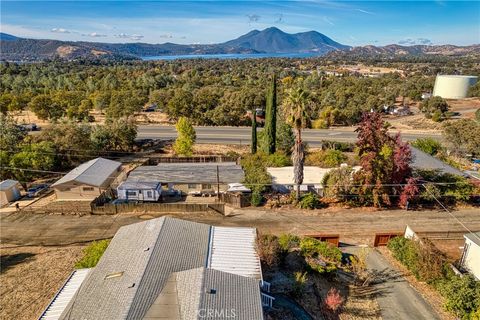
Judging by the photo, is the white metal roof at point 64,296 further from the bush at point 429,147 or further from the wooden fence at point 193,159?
the bush at point 429,147

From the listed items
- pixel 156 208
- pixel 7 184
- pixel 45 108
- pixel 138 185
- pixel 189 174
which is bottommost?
pixel 156 208

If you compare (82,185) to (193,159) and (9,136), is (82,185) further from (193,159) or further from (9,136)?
(9,136)

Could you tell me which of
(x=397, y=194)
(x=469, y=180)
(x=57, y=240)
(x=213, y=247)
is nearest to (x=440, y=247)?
(x=397, y=194)

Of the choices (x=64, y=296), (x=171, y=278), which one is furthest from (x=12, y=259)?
(x=171, y=278)

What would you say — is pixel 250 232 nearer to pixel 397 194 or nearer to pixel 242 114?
pixel 397 194

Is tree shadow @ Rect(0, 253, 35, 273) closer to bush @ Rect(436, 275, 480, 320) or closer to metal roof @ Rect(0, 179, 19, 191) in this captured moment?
metal roof @ Rect(0, 179, 19, 191)

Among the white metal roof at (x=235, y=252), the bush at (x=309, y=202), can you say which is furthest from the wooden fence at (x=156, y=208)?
the white metal roof at (x=235, y=252)
